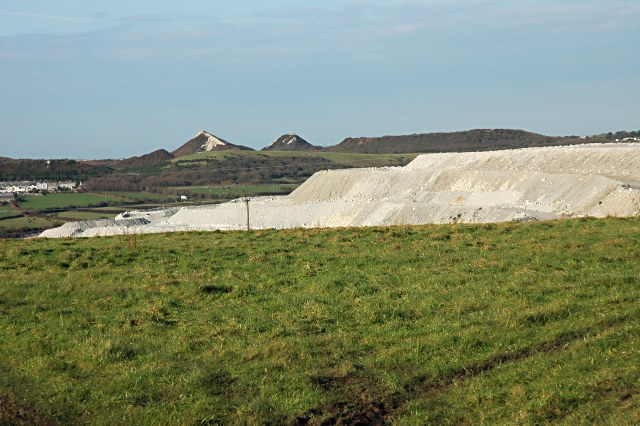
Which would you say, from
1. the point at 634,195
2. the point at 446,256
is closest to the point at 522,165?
the point at 634,195

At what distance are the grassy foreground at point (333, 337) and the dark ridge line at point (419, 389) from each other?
0.03 m

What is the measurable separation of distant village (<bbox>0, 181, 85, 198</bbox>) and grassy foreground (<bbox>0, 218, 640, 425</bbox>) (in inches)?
5286

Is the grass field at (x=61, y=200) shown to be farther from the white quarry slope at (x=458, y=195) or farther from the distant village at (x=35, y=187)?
the white quarry slope at (x=458, y=195)

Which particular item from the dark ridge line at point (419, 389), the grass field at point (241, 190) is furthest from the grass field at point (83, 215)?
the dark ridge line at point (419, 389)

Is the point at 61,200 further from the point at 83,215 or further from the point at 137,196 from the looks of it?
the point at 83,215

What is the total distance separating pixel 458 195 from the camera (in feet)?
230

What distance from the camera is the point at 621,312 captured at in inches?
548

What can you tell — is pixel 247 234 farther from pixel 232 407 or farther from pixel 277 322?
pixel 232 407

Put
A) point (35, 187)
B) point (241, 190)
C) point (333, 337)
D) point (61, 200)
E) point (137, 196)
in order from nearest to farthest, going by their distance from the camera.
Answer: point (333, 337), point (61, 200), point (137, 196), point (241, 190), point (35, 187)

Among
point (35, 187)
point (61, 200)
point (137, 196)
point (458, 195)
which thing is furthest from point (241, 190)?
point (458, 195)

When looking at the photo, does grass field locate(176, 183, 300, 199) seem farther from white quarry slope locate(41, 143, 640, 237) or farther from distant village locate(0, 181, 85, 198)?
white quarry slope locate(41, 143, 640, 237)

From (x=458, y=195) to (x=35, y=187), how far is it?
11387cm

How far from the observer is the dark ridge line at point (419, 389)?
10.7 metres

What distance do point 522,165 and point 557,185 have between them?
1572 centimetres
